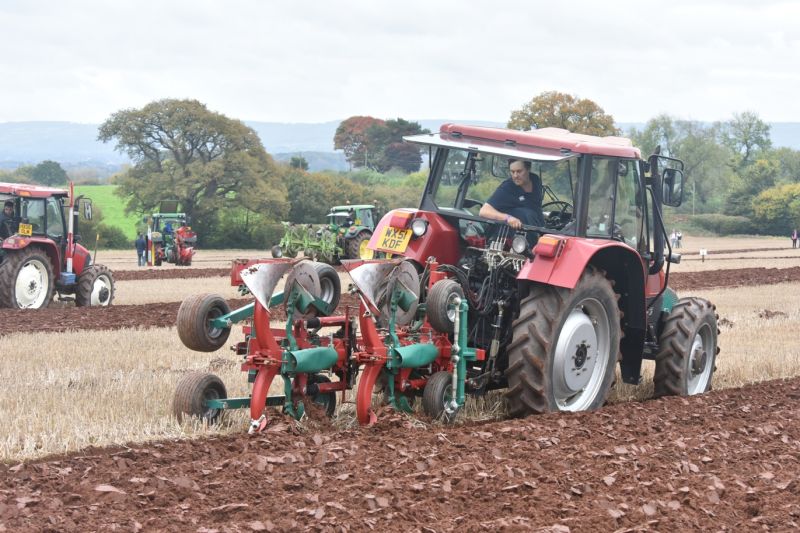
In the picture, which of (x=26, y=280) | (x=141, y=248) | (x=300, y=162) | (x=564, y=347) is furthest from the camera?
(x=300, y=162)

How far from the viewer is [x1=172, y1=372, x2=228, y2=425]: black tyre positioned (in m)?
7.33

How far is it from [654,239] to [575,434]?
8.97ft

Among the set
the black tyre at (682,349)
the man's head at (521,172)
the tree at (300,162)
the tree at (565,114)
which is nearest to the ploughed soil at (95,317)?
the man's head at (521,172)

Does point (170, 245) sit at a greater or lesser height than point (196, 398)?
lesser

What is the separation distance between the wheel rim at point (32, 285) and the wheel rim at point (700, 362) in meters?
11.3

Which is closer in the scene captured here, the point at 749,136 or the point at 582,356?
the point at 582,356

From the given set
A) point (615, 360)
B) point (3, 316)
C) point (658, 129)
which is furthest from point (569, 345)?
point (658, 129)

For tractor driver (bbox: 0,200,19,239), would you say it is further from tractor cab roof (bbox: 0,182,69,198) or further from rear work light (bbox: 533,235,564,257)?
rear work light (bbox: 533,235,564,257)

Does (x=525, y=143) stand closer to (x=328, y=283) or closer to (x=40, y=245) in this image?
(x=328, y=283)

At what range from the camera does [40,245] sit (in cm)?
1745

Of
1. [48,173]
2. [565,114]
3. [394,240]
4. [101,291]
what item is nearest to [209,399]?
[394,240]

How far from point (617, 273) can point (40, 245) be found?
11.4 m

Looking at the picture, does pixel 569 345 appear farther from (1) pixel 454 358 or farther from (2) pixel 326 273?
(2) pixel 326 273

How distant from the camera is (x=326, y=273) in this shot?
26.6 feet
